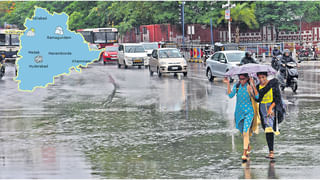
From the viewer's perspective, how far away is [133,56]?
4559 centimetres

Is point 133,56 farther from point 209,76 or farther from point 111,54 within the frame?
point 209,76

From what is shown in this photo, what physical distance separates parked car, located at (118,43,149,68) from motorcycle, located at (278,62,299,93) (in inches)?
877

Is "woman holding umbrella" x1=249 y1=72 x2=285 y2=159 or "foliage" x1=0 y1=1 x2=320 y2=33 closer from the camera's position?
"woman holding umbrella" x1=249 y1=72 x2=285 y2=159

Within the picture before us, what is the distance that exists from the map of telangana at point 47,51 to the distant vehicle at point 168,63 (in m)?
18.1

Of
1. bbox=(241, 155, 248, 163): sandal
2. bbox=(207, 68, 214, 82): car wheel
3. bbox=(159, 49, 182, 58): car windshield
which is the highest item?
bbox=(159, 49, 182, 58): car windshield

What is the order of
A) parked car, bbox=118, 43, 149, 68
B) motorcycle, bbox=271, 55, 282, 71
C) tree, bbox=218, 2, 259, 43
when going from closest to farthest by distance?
motorcycle, bbox=271, 55, 282, 71 → parked car, bbox=118, 43, 149, 68 → tree, bbox=218, 2, 259, 43

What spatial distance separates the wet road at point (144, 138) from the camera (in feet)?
31.5

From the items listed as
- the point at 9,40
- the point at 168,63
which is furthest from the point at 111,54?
the point at 168,63

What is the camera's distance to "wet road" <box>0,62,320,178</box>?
9.61 m

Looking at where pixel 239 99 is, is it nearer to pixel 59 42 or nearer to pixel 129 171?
pixel 129 171

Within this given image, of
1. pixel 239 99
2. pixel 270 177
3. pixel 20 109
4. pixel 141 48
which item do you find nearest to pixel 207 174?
pixel 270 177

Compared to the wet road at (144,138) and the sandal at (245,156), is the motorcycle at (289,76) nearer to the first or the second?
the wet road at (144,138)

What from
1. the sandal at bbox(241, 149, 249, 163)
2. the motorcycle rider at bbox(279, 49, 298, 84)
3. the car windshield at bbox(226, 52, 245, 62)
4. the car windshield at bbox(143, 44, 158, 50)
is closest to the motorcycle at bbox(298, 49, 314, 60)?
the car windshield at bbox(143, 44, 158, 50)

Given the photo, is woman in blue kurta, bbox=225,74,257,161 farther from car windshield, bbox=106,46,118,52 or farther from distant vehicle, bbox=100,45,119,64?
car windshield, bbox=106,46,118,52
